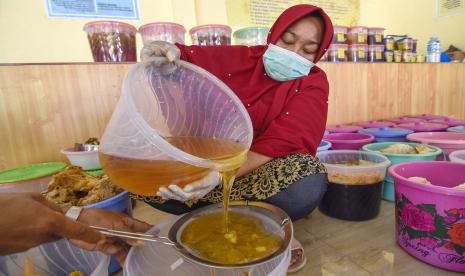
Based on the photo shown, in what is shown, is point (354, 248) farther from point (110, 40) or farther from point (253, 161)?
point (110, 40)

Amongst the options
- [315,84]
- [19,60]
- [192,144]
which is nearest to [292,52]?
[315,84]

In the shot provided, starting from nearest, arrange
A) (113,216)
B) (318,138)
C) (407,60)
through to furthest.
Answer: (113,216) → (318,138) → (407,60)

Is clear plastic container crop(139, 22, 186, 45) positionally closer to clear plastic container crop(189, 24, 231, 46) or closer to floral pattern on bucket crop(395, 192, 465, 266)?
clear plastic container crop(189, 24, 231, 46)

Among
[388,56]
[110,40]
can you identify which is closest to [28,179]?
[110,40]

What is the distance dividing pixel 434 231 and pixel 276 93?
68cm

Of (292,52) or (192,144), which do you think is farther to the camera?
(292,52)

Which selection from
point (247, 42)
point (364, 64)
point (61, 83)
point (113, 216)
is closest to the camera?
point (113, 216)

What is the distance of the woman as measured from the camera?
875 mm

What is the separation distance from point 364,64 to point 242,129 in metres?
1.91

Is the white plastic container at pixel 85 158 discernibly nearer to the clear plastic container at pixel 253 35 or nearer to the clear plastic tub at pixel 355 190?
the clear plastic tub at pixel 355 190

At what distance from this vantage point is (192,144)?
0.82 m

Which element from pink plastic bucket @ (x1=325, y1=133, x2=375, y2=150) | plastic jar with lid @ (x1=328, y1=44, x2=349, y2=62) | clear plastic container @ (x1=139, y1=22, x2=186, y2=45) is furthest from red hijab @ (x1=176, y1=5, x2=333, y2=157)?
plastic jar with lid @ (x1=328, y1=44, x2=349, y2=62)

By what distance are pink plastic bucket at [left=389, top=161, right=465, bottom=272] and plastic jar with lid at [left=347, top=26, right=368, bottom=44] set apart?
1662 mm

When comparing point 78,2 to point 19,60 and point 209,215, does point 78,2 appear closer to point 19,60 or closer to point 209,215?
point 19,60
